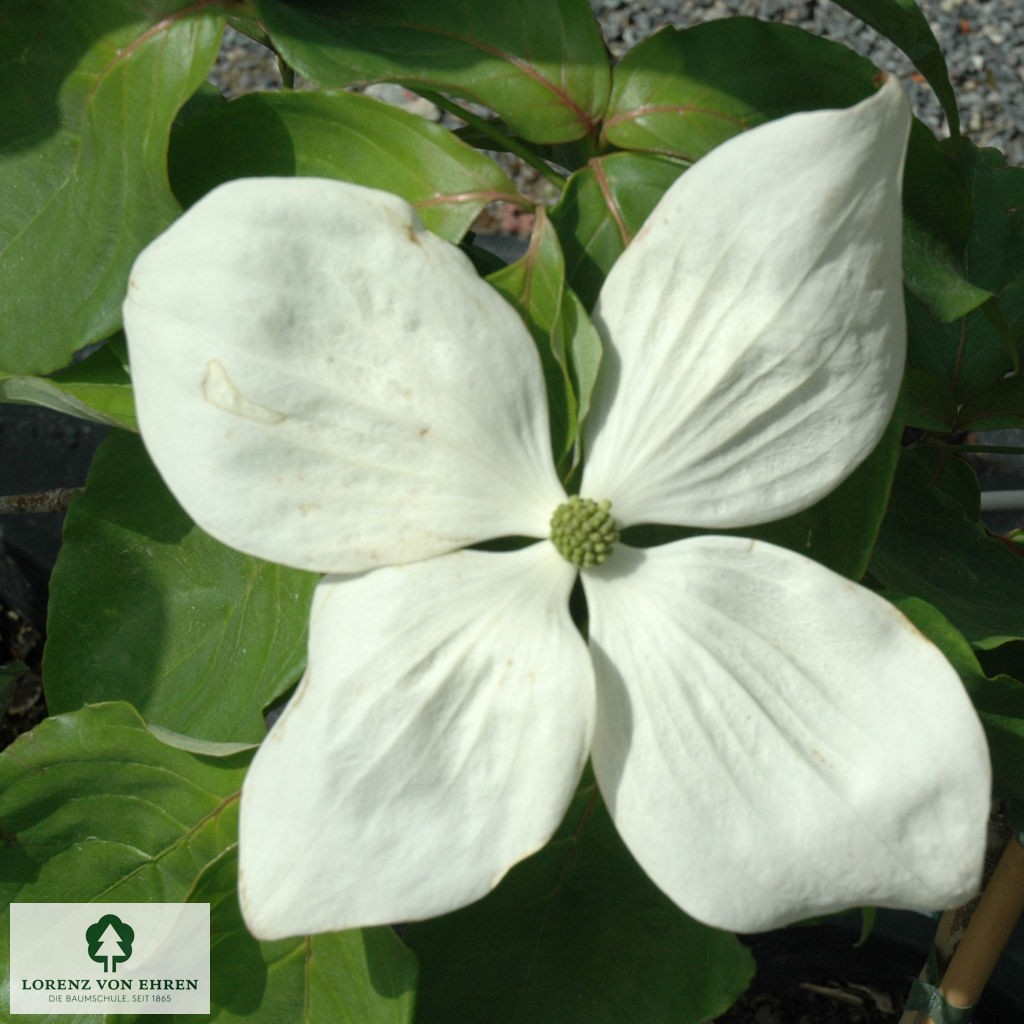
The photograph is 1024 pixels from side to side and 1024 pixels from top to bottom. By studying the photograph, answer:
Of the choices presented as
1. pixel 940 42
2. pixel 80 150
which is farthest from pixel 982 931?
pixel 940 42

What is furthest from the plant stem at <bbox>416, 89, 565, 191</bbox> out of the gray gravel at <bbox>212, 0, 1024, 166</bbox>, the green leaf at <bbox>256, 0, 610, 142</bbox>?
the gray gravel at <bbox>212, 0, 1024, 166</bbox>

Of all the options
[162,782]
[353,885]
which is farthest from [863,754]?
[162,782]

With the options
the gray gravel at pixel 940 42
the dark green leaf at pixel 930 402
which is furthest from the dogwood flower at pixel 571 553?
the gray gravel at pixel 940 42

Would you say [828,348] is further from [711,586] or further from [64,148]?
[64,148]

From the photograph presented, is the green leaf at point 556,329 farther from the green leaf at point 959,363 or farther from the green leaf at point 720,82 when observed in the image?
the green leaf at point 959,363

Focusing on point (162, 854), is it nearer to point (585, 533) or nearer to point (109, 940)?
point (109, 940)

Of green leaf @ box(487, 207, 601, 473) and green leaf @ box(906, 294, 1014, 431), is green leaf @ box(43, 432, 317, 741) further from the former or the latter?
green leaf @ box(906, 294, 1014, 431)
